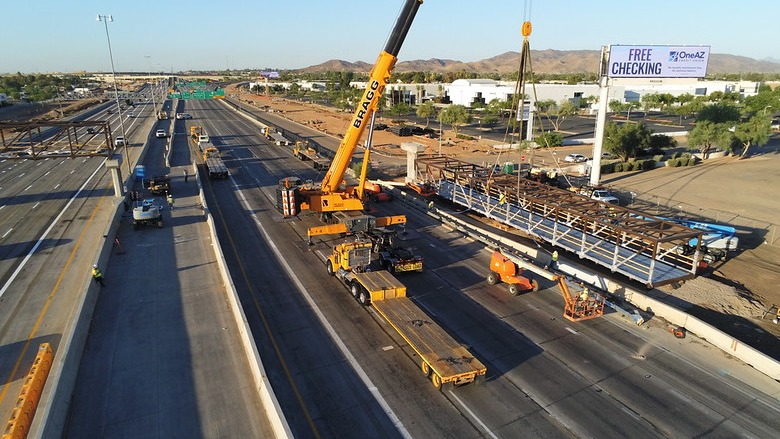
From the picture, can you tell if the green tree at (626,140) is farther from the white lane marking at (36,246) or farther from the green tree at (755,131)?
the white lane marking at (36,246)

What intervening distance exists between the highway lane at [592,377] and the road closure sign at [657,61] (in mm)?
37255

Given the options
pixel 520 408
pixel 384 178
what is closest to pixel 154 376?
pixel 520 408

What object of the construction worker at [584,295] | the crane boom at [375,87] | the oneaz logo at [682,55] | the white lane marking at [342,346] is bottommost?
the white lane marking at [342,346]

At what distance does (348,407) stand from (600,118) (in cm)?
4614

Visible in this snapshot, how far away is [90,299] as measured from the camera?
22375 millimetres

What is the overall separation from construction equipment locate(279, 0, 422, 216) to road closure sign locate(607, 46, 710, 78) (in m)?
31.9

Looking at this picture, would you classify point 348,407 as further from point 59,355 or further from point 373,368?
point 59,355

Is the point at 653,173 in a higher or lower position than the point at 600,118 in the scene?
lower

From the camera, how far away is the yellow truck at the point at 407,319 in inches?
656

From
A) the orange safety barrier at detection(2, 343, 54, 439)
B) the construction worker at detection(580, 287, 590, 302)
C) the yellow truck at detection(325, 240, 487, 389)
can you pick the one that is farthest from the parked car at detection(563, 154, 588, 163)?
the orange safety barrier at detection(2, 343, 54, 439)

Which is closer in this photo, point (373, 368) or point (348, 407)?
point (348, 407)

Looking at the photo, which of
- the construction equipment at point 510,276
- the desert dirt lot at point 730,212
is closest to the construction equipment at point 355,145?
the construction equipment at point 510,276

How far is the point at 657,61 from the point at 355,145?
39585mm

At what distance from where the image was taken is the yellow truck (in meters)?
16.7
